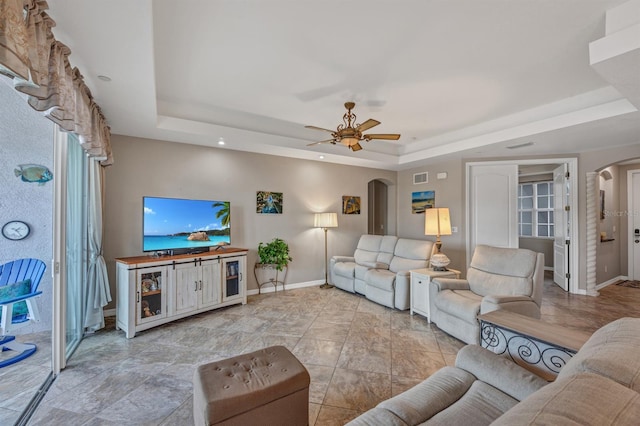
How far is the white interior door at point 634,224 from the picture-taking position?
18.6ft

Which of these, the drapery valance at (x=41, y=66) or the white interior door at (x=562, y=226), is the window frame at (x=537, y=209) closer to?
the white interior door at (x=562, y=226)

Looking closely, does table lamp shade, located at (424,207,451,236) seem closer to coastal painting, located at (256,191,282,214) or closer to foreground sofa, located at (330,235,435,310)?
foreground sofa, located at (330,235,435,310)

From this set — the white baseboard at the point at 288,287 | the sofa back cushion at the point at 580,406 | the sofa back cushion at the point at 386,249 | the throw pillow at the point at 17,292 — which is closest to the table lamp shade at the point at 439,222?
the sofa back cushion at the point at 386,249

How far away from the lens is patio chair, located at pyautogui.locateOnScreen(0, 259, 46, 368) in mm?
2443

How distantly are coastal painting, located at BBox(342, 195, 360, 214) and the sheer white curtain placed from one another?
13.6 ft

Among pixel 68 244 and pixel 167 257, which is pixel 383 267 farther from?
pixel 68 244

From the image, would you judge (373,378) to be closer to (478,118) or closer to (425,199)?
(478,118)

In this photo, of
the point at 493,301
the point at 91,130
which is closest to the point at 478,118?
the point at 493,301

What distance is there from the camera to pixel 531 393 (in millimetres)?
1368

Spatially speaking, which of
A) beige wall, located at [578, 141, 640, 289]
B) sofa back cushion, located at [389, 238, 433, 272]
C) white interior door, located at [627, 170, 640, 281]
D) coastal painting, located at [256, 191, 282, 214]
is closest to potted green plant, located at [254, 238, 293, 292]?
coastal painting, located at [256, 191, 282, 214]

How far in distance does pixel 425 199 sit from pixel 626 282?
4.36m

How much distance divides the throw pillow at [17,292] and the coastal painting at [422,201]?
616 cm

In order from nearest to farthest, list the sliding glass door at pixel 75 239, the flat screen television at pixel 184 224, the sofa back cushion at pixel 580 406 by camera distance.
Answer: the sofa back cushion at pixel 580 406 → the sliding glass door at pixel 75 239 → the flat screen television at pixel 184 224

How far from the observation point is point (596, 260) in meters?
5.06
